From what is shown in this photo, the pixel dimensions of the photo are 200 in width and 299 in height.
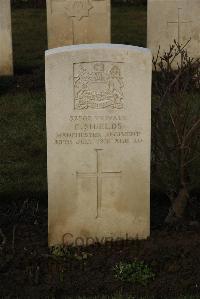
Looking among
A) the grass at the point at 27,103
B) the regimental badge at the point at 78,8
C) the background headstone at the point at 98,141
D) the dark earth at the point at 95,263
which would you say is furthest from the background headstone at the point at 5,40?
the background headstone at the point at 98,141

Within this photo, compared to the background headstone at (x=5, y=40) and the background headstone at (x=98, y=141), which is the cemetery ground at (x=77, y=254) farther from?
the background headstone at (x=5, y=40)

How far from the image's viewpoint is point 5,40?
35.7 feet

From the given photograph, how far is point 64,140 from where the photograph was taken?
17.2ft

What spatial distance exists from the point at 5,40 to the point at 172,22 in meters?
2.58


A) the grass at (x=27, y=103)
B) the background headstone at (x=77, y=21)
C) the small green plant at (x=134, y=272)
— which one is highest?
the background headstone at (x=77, y=21)

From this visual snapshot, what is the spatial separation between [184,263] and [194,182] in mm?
1511

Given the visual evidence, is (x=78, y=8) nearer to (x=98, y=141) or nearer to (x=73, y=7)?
(x=73, y=7)

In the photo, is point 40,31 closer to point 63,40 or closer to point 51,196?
point 63,40

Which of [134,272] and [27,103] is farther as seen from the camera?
[27,103]

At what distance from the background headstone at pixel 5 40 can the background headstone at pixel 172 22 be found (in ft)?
7.11

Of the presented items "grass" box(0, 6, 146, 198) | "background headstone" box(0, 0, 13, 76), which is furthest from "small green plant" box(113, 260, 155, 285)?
"background headstone" box(0, 0, 13, 76)

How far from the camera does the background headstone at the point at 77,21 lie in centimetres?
1105

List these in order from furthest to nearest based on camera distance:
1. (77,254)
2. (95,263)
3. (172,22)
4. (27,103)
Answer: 1. (172,22)
2. (27,103)
3. (77,254)
4. (95,263)

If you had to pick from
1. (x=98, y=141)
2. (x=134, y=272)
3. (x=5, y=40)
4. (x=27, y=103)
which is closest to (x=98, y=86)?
(x=98, y=141)
